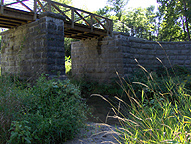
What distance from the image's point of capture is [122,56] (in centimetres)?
1076

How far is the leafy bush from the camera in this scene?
306cm

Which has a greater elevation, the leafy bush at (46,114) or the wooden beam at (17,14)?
the wooden beam at (17,14)

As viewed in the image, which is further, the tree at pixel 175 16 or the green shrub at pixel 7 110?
the tree at pixel 175 16

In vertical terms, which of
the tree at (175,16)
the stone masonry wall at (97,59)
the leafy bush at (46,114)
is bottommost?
the leafy bush at (46,114)

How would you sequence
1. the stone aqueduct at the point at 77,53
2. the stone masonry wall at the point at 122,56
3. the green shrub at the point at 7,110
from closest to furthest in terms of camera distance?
the green shrub at the point at 7,110 → the stone aqueduct at the point at 77,53 → the stone masonry wall at the point at 122,56

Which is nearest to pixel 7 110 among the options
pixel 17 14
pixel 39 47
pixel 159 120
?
pixel 159 120

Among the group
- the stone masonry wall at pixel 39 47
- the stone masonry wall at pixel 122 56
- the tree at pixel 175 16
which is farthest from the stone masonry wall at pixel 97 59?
the tree at pixel 175 16

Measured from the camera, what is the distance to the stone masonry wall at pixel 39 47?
7836 millimetres

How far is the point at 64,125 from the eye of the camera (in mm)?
3334

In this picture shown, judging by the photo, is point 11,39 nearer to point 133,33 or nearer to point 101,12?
point 133,33

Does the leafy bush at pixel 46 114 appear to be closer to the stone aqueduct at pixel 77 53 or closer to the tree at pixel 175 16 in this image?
the stone aqueduct at pixel 77 53

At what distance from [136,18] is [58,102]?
1163 inches

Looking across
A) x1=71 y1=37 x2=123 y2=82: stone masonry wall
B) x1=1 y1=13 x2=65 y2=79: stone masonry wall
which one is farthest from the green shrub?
x1=71 y1=37 x2=123 y2=82: stone masonry wall

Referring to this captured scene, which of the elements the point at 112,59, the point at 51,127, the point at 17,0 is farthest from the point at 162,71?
the point at 51,127
